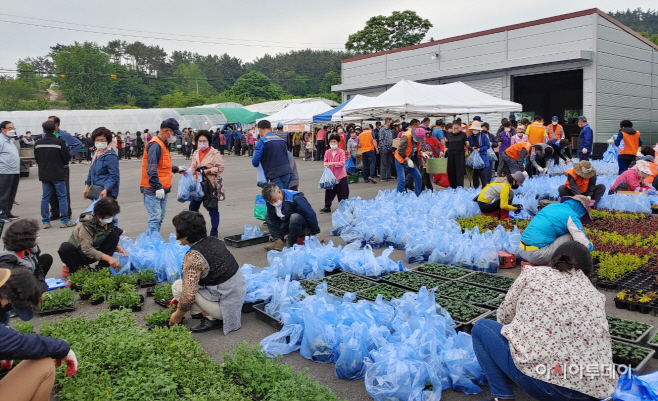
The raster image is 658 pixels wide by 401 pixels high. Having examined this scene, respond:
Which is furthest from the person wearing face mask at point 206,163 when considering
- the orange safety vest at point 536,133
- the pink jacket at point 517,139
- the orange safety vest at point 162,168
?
the orange safety vest at point 536,133

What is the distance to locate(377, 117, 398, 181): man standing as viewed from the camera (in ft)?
51.6

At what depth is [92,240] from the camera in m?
6.11

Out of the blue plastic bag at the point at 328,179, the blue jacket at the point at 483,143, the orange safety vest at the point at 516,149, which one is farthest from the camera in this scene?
the blue jacket at the point at 483,143

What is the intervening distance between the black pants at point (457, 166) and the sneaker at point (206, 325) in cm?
836

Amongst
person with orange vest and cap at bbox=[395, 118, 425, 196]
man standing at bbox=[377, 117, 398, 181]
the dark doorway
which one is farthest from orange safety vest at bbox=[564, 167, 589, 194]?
the dark doorway

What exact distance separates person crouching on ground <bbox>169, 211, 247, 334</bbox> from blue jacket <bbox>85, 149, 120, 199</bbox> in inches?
135

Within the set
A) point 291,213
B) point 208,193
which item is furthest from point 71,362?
point 208,193

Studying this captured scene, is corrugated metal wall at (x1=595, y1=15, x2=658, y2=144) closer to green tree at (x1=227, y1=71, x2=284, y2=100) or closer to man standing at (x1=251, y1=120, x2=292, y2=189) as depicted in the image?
man standing at (x1=251, y1=120, x2=292, y2=189)

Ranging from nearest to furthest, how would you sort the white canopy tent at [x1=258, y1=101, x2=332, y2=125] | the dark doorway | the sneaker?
the sneaker, the white canopy tent at [x1=258, y1=101, x2=332, y2=125], the dark doorway

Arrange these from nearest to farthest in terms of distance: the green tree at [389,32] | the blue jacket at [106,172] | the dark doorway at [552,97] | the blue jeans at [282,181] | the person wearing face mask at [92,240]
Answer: the person wearing face mask at [92,240] → the blue jacket at [106,172] → the blue jeans at [282,181] → the dark doorway at [552,97] → the green tree at [389,32]

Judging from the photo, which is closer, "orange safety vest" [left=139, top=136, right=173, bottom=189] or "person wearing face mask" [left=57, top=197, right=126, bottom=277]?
"person wearing face mask" [left=57, top=197, right=126, bottom=277]

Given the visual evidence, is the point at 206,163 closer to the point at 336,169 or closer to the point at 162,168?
the point at 162,168

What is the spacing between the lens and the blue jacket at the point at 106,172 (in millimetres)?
7621

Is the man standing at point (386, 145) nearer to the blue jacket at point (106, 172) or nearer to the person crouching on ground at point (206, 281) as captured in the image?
the blue jacket at point (106, 172)
